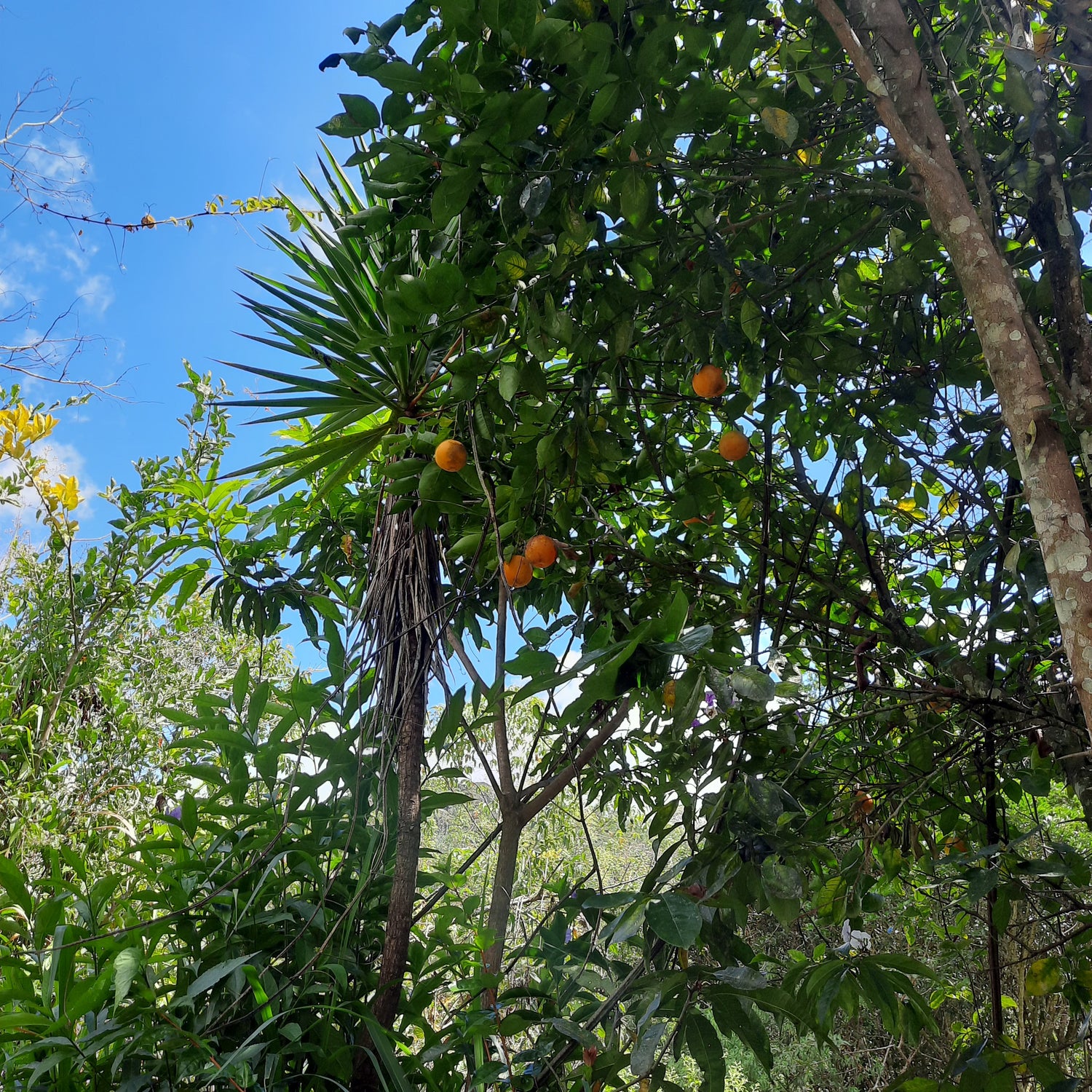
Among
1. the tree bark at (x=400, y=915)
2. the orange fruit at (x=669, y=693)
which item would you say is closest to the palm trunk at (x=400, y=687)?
the tree bark at (x=400, y=915)

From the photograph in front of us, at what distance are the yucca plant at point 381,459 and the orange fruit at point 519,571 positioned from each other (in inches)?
6.6

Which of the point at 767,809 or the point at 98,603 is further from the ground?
the point at 98,603

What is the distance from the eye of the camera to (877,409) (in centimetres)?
124

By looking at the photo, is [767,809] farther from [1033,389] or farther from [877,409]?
[877,409]

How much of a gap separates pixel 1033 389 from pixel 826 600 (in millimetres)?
944

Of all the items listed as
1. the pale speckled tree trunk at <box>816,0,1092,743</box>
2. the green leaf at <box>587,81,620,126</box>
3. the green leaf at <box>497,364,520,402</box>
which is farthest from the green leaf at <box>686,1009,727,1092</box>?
the green leaf at <box>587,81,620,126</box>

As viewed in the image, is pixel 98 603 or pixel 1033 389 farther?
pixel 98 603

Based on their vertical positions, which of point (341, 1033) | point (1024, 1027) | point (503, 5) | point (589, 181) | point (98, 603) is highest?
point (98, 603)

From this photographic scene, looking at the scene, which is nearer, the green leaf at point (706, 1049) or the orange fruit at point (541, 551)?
the green leaf at point (706, 1049)

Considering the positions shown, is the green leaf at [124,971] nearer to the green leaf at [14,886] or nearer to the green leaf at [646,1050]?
the green leaf at [14,886]

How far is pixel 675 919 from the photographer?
0.73 metres

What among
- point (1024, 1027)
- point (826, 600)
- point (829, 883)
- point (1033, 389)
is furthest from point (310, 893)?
point (1024, 1027)

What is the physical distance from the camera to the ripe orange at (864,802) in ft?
4.63

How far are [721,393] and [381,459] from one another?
71 centimetres
